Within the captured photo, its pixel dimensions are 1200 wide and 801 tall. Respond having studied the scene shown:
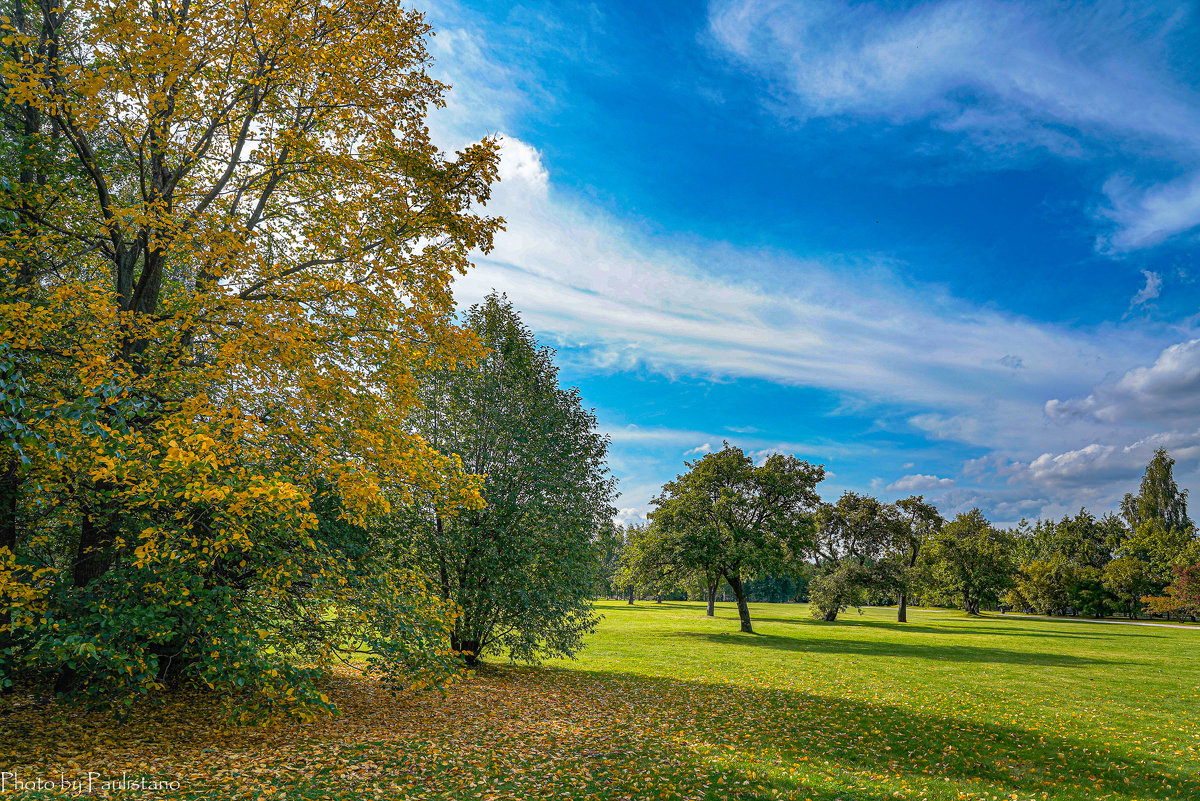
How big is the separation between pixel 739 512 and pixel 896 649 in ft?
34.8

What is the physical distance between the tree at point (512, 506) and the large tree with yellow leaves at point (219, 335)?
515 cm

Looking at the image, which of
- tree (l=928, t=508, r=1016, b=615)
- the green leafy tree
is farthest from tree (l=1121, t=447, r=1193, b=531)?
the green leafy tree

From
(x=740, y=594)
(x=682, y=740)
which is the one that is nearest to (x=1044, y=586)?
(x=740, y=594)

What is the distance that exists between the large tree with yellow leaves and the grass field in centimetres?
116

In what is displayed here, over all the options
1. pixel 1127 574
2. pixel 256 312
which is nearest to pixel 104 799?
pixel 256 312

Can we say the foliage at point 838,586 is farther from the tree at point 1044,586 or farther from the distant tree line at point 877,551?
the tree at point 1044,586

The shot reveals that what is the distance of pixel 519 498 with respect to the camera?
18.2 meters

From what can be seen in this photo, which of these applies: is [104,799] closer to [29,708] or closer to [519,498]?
[29,708]

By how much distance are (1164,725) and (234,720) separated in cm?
2048

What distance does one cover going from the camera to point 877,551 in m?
48.7

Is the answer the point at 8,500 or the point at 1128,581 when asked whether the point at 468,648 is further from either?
the point at 1128,581

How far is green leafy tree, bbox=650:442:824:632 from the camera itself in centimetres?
3269

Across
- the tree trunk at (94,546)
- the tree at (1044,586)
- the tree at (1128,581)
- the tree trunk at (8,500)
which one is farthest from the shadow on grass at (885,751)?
the tree at (1128,581)

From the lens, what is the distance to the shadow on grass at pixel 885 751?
9523 mm
